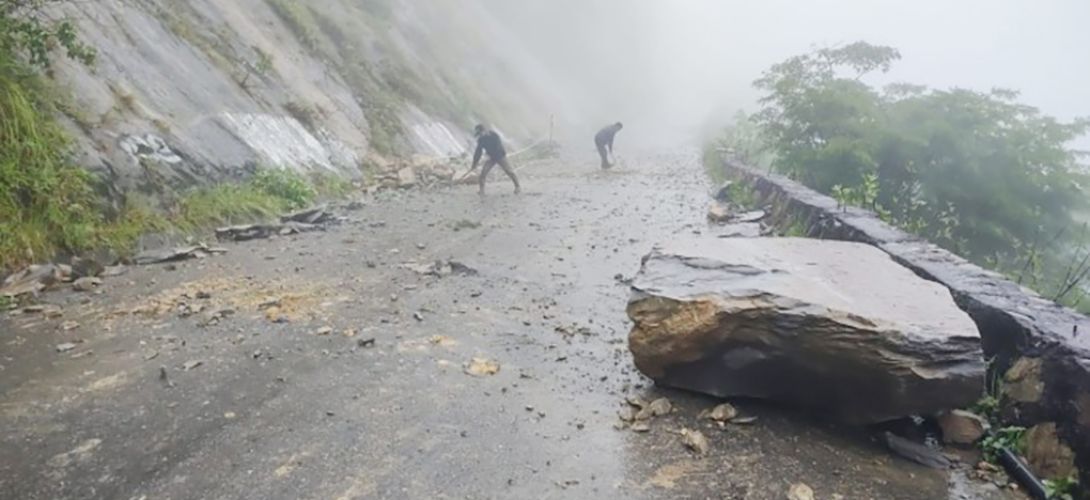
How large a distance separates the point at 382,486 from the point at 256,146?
9.07m

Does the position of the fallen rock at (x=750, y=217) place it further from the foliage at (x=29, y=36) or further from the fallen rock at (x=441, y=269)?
the foliage at (x=29, y=36)

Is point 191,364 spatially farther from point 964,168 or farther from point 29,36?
point 964,168

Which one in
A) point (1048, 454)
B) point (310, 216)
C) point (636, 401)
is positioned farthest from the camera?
point (310, 216)

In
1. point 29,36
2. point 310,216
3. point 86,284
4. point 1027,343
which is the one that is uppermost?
point 29,36

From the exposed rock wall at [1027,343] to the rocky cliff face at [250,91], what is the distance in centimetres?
853

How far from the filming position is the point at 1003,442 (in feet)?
12.2

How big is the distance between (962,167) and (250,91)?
12.7 m

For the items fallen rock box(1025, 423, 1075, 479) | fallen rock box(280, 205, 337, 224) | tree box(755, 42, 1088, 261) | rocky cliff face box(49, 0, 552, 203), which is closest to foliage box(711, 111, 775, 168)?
tree box(755, 42, 1088, 261)

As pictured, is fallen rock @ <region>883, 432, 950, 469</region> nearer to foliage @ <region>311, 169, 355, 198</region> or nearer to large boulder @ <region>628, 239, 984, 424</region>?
large boulder @ <region>628, 239, 984, 424</region>

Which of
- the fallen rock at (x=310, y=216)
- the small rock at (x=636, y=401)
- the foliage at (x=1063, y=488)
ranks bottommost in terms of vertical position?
the fallen rock at (x=310, y=216)

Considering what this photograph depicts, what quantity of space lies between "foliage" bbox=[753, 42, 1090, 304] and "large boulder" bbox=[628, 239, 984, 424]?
20.0ft

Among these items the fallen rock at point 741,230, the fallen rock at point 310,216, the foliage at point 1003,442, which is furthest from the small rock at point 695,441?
the fallen rock at point 310,216

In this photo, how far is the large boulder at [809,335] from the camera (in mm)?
3568


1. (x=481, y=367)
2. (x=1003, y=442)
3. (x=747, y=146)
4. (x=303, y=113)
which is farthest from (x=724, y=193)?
(x=1003, y=442)
